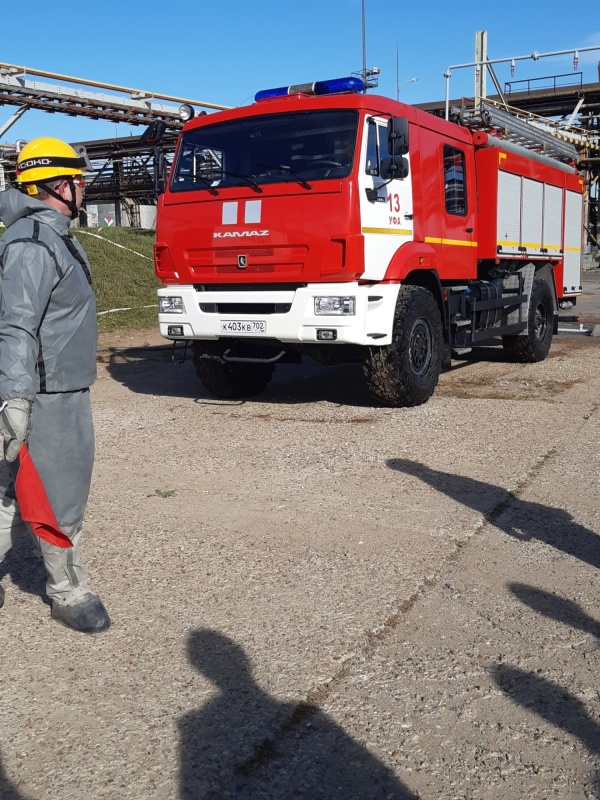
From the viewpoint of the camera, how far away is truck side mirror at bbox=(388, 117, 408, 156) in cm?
771

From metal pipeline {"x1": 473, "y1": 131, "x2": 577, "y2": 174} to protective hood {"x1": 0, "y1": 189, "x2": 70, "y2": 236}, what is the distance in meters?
7.51

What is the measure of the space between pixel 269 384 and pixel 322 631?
7006mm

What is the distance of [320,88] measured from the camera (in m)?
8.26

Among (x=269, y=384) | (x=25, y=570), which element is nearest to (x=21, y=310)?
(x=25, y=570)

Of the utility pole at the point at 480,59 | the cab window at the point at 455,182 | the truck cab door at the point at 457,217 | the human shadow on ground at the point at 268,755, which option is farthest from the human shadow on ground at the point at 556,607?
the utility pole at the point at 480,59

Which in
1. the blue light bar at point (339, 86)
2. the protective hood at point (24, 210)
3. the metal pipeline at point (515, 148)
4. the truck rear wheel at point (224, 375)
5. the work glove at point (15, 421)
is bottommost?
the truck rear wheel at point (224, 375)

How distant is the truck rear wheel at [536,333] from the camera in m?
11.7

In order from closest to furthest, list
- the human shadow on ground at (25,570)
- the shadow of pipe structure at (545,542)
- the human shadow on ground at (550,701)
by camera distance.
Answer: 1. the human shadow on ground at (550,701)
2. the shadow of pipe structure at (545,542)
3. the human shadow on ground at (25,570)

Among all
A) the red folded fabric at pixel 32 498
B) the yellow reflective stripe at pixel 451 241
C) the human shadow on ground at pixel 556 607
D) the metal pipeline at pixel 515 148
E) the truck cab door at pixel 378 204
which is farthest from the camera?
the metal pipeline at pixel 515 148

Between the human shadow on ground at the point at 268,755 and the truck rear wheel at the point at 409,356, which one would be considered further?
the truck rear wheel at the point at 409,356

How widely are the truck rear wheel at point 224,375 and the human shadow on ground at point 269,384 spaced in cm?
13

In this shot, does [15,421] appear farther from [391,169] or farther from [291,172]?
[391,169]

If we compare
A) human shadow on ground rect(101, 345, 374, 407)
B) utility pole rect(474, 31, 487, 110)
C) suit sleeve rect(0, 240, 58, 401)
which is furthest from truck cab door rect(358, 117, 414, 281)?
utility pole rect(474, 31, 487, 110)

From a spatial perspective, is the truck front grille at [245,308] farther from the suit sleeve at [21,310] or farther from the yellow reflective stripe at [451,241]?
the suit sleeve at [21,310]
